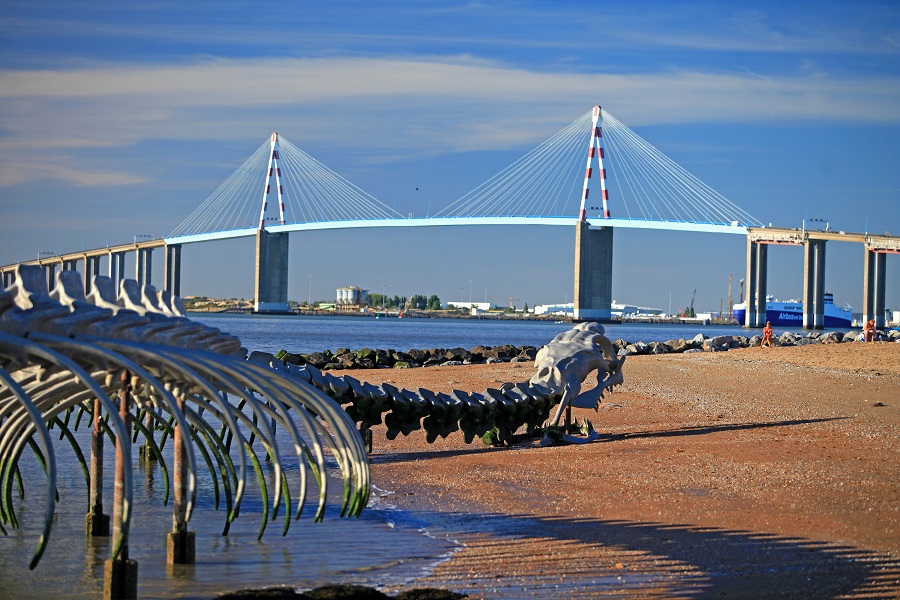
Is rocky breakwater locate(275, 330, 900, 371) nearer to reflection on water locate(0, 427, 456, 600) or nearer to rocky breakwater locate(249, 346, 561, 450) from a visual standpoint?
rocky breakwater locate(249, 346, 561, 450)

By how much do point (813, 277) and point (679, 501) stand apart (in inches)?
2317

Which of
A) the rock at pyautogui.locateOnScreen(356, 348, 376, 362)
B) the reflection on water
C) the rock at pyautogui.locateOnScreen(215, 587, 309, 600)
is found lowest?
the reflection on water

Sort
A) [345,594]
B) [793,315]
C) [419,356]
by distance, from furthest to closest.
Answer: [793,315], [419,356], [345,594]

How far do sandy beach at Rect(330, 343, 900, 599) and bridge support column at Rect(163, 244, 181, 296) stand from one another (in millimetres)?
61215

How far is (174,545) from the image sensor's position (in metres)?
5.55

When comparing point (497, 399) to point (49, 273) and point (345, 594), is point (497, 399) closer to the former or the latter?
point (49, 273)

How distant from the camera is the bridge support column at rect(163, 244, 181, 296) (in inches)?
2820

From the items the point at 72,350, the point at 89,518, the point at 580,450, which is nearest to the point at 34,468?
the point at 89,518

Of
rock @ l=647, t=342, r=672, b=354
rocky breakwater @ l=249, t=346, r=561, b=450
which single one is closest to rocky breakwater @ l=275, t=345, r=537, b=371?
rock @ l=647, t=342, r=672, b=354

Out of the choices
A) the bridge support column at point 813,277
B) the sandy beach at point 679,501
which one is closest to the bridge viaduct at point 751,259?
the bridge support column at point 813,277

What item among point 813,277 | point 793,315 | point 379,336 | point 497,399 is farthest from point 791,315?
point 497,399

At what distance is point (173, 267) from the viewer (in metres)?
72.7

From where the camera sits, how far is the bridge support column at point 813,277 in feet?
204

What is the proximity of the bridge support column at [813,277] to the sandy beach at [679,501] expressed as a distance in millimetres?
50576
